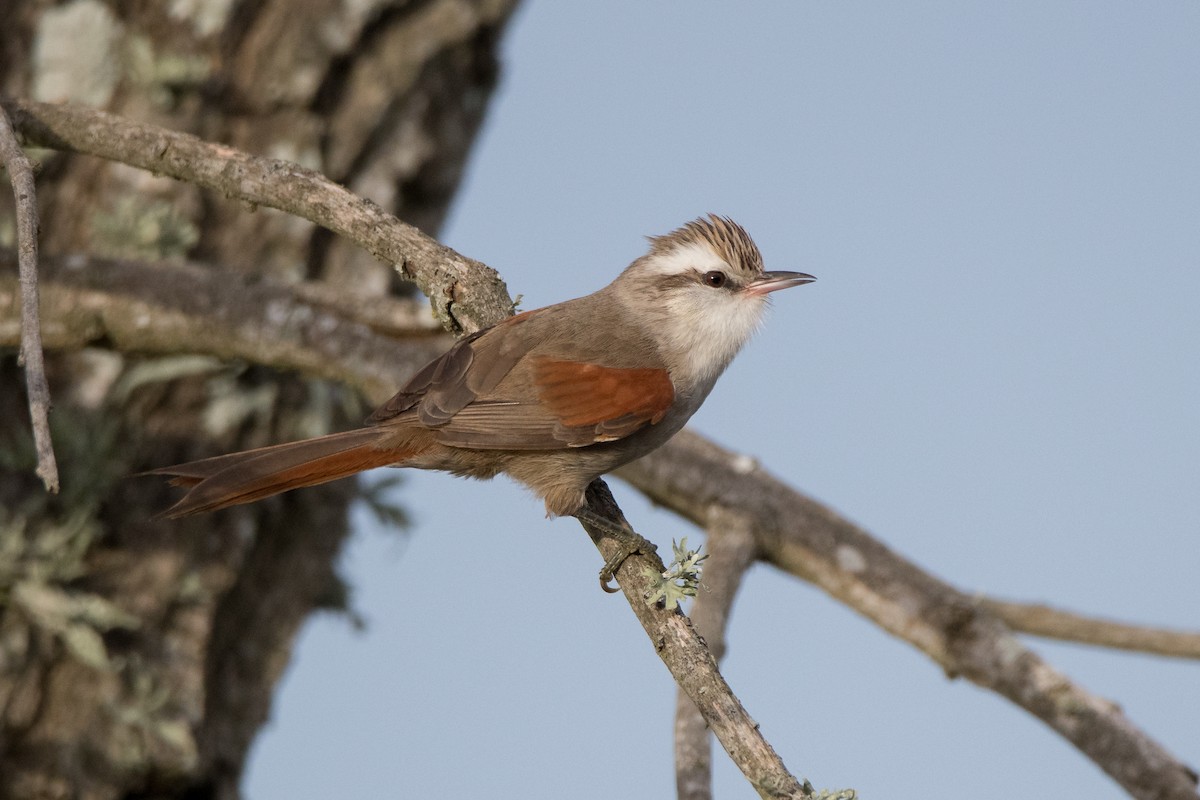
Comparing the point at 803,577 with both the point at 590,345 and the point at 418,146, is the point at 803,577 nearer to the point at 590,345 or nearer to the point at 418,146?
the point at 590,345

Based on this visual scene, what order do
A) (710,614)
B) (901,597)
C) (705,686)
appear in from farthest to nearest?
(901,597) → (710,614) → (705,686)

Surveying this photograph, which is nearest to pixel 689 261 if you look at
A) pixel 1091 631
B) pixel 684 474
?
pixel 684 474

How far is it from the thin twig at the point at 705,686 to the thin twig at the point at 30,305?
1528 mm

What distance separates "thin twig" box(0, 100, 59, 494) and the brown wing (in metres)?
1.39

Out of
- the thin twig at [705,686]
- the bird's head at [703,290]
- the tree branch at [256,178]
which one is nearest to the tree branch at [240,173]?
the tree branch at [256,178]

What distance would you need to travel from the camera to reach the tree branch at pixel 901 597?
4340 millimetres

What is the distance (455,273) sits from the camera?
13.6 ft

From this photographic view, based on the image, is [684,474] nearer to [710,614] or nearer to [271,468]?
[710,614]

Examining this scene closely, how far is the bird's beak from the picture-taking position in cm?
478

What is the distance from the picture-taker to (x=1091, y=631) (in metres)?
4.74

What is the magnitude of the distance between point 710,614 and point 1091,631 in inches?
60.8

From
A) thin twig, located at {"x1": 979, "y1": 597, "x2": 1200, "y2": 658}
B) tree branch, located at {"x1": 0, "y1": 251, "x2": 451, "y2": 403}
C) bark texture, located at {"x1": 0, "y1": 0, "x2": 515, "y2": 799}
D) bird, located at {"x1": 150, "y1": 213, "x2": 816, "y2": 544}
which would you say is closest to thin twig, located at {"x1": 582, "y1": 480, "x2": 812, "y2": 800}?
bird, located at {"x1": 150, "y1": 213, "x2": 816, "y2": 544}

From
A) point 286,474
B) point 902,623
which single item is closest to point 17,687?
point 286,474

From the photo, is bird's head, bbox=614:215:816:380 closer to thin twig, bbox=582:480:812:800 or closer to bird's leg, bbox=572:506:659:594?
bird's leg, bbox=572:506:659:594
